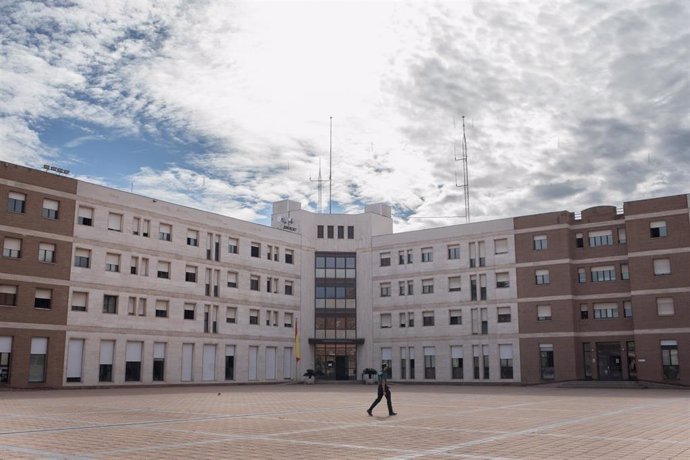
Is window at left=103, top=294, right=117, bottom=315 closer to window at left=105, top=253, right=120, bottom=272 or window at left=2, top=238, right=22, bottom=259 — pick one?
window at left=105, top=253, right=120, bottom=272

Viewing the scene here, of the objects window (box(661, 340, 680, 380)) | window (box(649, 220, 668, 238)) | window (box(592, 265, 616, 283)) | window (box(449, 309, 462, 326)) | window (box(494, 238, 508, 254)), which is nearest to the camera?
window (box(661, 340, 680, 380))

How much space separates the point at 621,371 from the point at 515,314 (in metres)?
10.2

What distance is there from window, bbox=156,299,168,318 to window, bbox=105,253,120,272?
4866mm

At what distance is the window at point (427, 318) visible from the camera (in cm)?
6831

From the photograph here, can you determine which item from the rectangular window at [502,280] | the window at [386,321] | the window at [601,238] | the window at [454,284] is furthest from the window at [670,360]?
the window at [386,321]

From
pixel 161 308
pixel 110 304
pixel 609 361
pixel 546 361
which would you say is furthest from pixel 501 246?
pixel 110 304

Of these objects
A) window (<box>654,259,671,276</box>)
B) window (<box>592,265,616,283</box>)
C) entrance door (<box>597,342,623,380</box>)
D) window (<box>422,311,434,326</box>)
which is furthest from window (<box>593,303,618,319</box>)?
window (<box>422,311,434,326</box>)

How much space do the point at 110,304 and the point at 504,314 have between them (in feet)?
113

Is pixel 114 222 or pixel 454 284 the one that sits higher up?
pixel 114 222

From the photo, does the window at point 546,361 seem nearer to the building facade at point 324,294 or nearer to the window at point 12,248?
the building facade at point 324,294

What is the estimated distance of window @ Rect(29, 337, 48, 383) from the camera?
154 feet

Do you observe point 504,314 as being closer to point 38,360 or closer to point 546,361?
point 546,361

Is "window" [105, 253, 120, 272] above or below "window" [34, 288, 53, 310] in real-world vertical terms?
above

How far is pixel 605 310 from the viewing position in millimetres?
58500
